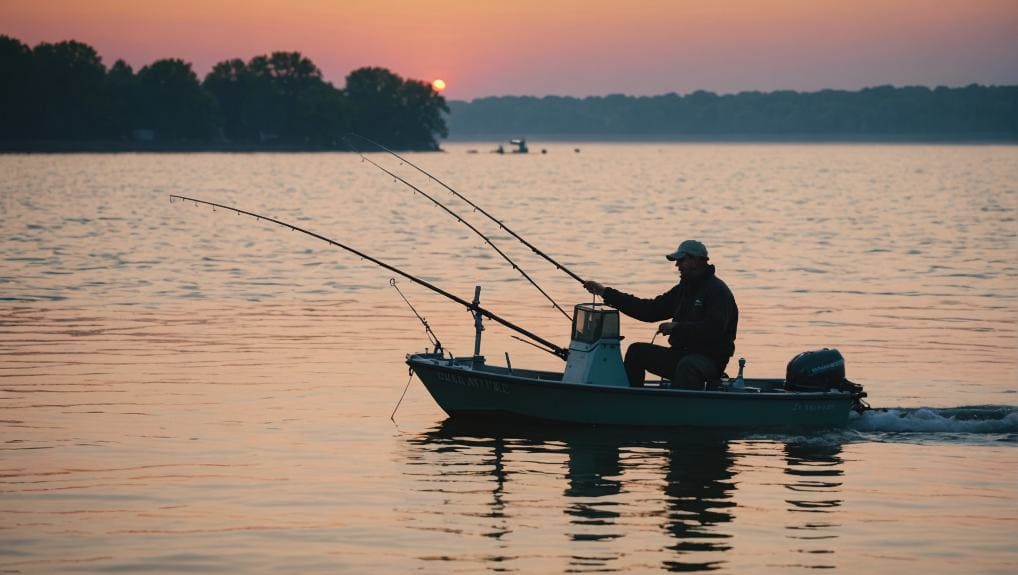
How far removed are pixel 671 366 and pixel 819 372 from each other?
4.52ft

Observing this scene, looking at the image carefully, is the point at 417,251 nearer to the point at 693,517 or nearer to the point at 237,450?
the point at 237,450

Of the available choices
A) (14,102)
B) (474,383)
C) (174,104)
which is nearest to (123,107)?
(174,104)

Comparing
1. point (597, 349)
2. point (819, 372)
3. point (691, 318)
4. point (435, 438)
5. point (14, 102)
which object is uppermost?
point (14, 102)

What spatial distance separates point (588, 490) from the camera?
39.8ft

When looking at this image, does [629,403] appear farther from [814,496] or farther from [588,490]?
[814,496]

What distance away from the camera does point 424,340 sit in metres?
20.7

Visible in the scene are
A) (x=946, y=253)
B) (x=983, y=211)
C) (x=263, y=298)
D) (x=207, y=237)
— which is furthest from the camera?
(x=983, y=211)

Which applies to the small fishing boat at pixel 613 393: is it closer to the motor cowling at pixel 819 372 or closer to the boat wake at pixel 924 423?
the motor cowling at pixel 819 372

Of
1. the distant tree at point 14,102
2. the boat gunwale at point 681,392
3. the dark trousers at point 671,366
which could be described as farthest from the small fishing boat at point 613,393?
the distant tree at point 14,102

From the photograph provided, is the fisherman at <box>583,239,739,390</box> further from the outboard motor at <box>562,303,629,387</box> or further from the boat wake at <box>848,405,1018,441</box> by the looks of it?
the boat wake at <box>848,405,1018,441</box>

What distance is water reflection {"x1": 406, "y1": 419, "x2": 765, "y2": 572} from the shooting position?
1028 cm

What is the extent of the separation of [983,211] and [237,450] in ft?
162

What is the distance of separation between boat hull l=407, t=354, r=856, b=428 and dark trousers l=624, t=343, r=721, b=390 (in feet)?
0.86

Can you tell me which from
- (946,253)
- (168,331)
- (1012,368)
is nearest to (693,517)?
(1012,368)
